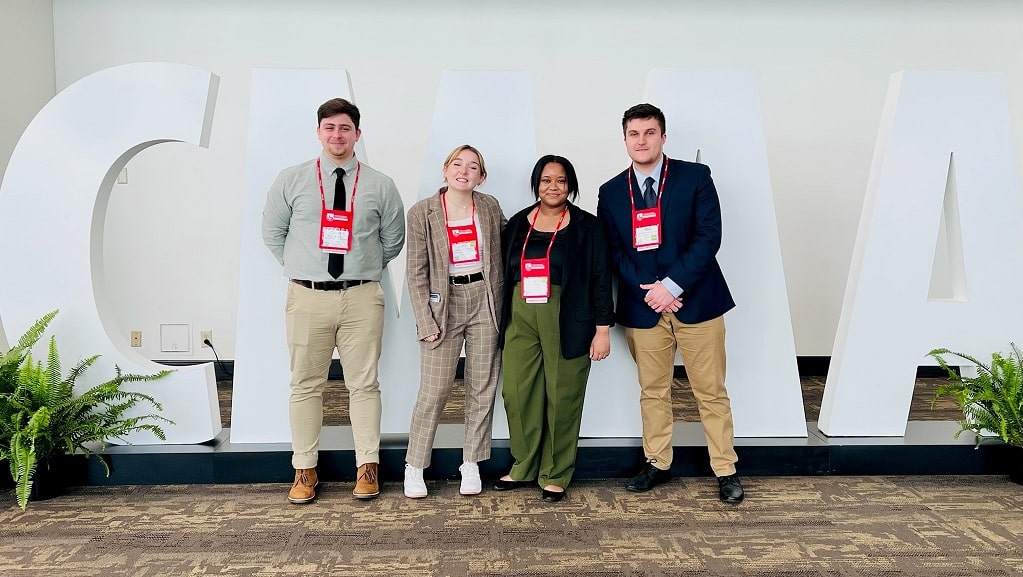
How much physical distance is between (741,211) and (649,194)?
652mm

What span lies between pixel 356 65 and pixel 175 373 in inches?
111

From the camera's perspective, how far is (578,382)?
9.65 ft

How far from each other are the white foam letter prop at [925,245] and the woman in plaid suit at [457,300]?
1.68 metres

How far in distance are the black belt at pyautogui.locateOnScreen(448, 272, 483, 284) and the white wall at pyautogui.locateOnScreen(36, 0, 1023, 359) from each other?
8.14 ft

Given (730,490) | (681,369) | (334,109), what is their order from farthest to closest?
(681,369), (730,490), (334,109)

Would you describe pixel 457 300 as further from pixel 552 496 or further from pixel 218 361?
pixel 218 361

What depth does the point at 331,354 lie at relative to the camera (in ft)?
9.75

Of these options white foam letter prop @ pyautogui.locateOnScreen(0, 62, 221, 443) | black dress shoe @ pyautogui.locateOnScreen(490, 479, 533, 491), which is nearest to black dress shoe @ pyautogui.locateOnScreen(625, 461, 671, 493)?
black dress shoe @ pyautogui.locateOnScreen(490, 479, 533, 491)

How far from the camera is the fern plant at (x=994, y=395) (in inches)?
122

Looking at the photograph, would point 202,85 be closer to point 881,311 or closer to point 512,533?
point 512,533

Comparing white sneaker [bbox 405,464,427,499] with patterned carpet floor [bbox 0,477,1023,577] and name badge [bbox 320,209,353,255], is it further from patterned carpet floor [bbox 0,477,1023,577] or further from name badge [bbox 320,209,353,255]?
name badge [bbox 320,209,353,255]

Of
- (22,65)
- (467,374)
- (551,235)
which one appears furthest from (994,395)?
(22,65)

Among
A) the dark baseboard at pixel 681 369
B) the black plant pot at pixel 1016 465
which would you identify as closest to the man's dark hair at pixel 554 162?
the black plant pot at pixel 1016 465

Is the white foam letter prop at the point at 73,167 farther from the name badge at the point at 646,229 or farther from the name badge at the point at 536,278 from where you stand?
the name badge at the point at 646,229
